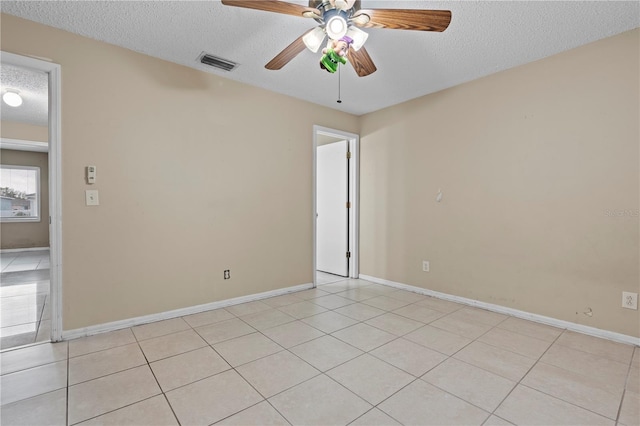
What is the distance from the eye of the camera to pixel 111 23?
2266 millimetres

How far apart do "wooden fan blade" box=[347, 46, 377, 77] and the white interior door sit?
7.40 feet

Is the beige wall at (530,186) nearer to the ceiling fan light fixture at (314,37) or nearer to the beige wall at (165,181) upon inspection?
the beige wall at (165,181)

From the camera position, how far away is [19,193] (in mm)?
6855

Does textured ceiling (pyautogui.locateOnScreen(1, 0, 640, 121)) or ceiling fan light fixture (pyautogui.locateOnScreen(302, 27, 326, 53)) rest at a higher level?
textured ceiling (pyautogui.locateOnScreen(1, 0, 640, 121))

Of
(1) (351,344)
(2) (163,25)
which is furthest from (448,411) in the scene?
(2) (163,25)

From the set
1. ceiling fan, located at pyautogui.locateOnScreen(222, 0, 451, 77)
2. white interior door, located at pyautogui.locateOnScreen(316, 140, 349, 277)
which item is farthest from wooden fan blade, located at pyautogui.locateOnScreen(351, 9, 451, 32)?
white interior door, located at pyautogui.locateOnScreen(316, 140, 349, 277)

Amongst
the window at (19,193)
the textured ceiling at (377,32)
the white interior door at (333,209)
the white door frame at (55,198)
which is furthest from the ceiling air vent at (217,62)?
the window at (19,193)

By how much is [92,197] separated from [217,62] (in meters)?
1.62

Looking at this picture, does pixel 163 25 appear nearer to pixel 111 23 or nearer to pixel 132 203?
pixel 111 23

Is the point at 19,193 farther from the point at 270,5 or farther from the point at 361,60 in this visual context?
the point at 361,60

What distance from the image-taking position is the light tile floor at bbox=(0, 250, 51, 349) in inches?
97.3

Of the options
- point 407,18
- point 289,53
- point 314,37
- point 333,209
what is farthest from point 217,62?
point 333,209

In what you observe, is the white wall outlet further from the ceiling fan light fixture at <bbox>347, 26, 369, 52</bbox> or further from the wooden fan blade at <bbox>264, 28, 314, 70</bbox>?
the wooden fan blade at <bbox>264, 28, 314, 70</bbox>

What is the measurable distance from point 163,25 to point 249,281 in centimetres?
251
